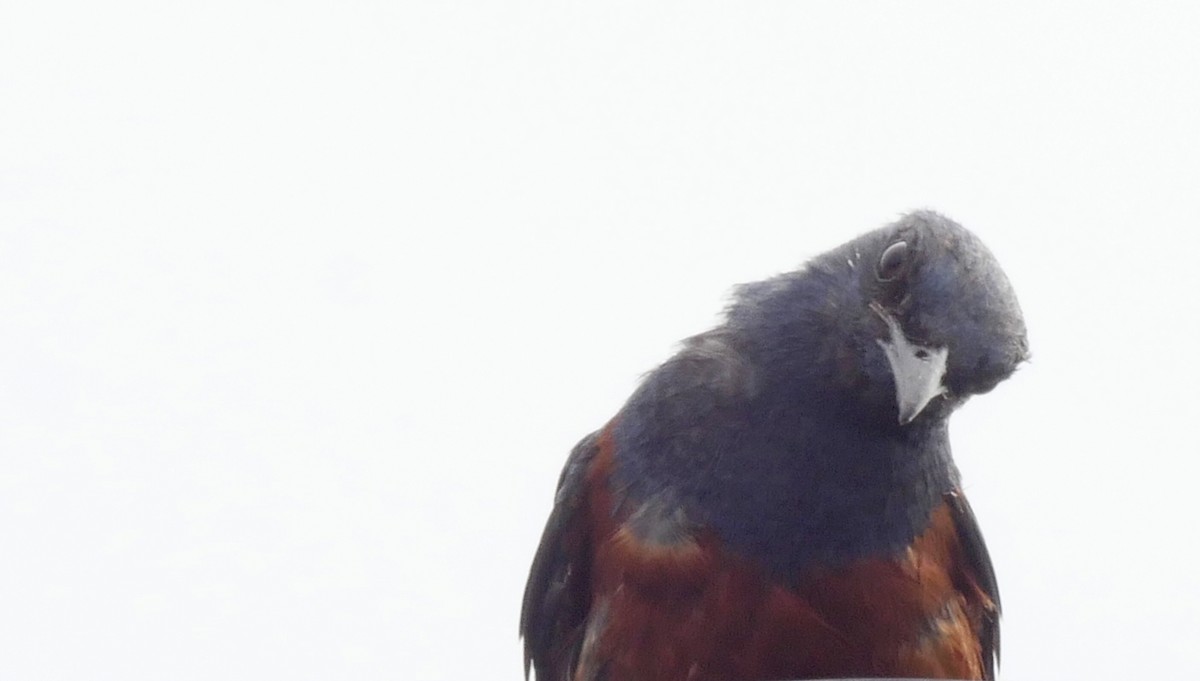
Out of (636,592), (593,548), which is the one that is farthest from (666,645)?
(593,548)

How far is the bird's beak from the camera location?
448cm

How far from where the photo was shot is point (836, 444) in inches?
196

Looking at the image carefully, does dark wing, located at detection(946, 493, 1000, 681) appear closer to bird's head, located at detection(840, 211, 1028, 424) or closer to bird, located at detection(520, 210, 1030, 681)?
bird, located at detection(520, 210, 1030, 681)

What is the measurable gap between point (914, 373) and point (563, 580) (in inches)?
71.3

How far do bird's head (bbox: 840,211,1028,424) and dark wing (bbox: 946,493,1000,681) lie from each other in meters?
0.91

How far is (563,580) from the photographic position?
5.70 metres

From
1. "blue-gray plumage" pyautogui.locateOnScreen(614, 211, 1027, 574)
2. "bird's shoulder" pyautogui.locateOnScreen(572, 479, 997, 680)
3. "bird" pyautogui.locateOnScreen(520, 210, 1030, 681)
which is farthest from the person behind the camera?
"bird's shoulder" pyautogui.locateOnScreen(572, 479, 997, 680)

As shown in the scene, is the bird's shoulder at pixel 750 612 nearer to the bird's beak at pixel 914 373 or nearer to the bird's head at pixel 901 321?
the bird's head at pixel 901 321

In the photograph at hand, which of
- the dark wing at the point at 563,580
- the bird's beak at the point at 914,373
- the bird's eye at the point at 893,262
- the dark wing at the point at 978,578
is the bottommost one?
the dark wing at the point at 978,578

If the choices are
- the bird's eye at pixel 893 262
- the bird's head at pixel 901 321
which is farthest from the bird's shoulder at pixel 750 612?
the bird's eye at pixel 893 262

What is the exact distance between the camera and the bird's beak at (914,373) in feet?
14.7

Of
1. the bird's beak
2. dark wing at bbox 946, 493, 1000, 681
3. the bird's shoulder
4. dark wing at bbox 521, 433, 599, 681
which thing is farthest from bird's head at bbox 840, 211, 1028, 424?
dark wing at bbox 521, 433, 599, 681

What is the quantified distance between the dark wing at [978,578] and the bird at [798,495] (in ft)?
0.70

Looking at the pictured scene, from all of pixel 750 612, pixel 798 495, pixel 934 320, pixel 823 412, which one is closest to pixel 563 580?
pixel 750 612
